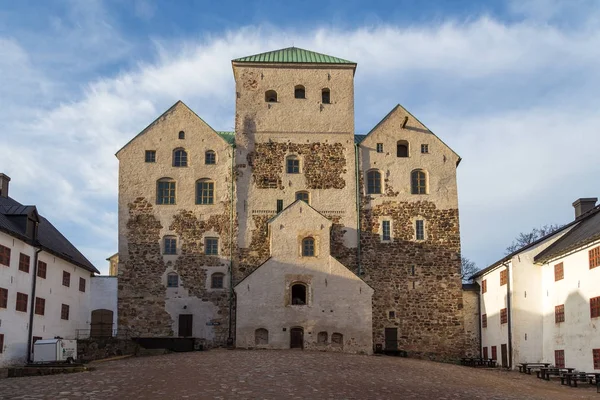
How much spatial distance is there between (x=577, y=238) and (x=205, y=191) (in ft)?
69.1

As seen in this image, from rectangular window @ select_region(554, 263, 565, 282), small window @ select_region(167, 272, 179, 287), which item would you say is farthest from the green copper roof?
rectangular window @ select_region(554, 263, 565, 282)

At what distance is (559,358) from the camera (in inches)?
1305

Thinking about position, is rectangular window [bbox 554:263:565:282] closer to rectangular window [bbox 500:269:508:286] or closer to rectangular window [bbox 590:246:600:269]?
rectangular window [bbox 590:246:600:269]

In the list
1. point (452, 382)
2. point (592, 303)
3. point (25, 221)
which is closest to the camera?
point (452, 382)

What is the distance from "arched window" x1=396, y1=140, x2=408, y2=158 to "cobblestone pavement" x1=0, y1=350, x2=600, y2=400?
1498cm

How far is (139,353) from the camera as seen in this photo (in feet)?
121

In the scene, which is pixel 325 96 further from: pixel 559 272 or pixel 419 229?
pixel 559 272

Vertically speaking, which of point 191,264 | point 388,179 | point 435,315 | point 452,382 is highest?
point 388,179

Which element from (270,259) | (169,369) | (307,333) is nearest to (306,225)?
(270,259)

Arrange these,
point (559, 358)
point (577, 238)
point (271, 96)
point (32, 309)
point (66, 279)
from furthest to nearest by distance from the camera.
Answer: point (271, 96)
point (66, 279)
point (32, 309)
point (577, 238)
point (559, 358)

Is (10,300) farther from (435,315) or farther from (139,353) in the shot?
(435,315)

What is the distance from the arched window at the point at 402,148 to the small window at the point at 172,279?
50.5 feet

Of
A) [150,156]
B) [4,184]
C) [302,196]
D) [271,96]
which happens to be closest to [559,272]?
[302,196]

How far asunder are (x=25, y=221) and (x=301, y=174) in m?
16.0
